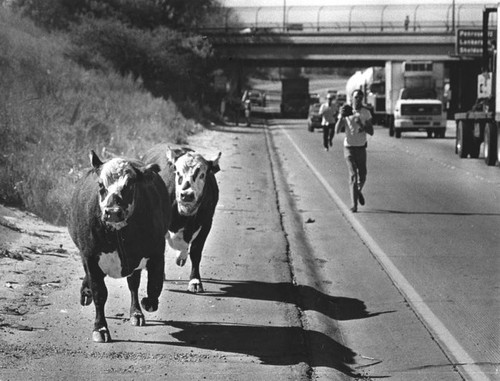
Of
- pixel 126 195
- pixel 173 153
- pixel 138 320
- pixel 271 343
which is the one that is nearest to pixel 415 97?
pixel 173 153

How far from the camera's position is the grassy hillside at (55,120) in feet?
57.4

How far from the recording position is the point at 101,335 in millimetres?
9078

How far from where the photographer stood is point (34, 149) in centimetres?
2097

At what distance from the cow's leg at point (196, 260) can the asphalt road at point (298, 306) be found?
0.56ft

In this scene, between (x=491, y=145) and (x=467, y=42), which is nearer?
(x=491, y=145)

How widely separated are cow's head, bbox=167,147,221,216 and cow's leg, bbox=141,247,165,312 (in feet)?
4.63

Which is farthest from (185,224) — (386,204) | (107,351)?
(386,204)

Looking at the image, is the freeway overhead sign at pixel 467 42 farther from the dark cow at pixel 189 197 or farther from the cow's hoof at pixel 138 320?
the cow's hoof at pixel 138 320

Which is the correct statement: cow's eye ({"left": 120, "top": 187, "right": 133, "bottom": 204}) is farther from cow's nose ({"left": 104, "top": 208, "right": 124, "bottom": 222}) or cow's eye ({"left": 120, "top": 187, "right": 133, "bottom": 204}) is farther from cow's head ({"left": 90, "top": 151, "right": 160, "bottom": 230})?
cow's nose ({"left": 104, "top": 208, "right": 124, "bottom": 222})

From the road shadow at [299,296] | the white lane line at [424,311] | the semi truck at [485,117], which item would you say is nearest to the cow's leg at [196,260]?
the road shadow at [299,296]

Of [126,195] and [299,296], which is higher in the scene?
[126,195]

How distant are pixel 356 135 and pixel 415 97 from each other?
36198mm

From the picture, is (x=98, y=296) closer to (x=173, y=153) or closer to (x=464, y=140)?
(x=173, y=153)

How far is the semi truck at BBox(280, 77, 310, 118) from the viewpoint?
10256cm
